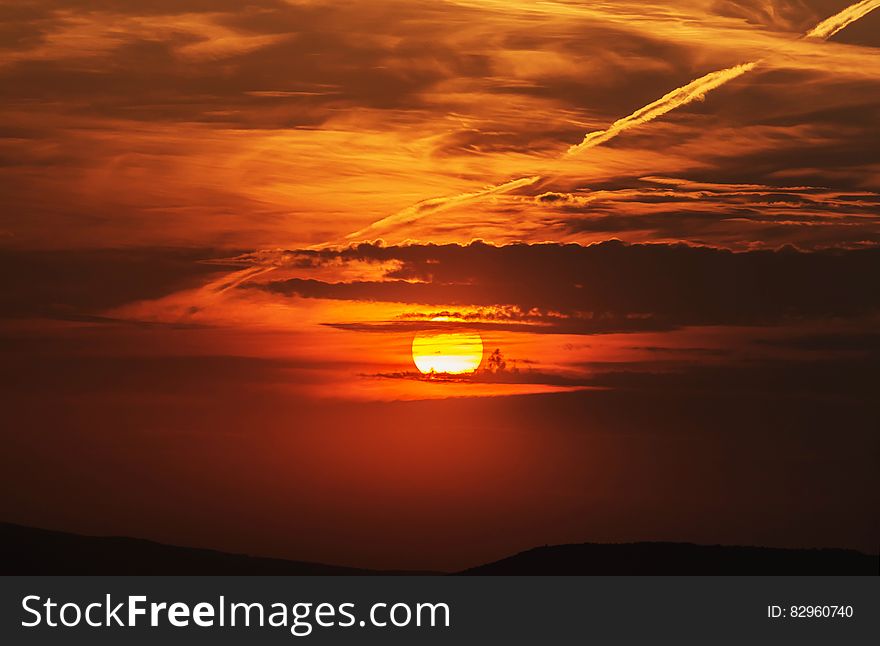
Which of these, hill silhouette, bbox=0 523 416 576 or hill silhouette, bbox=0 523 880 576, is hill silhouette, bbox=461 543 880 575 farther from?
hill silhouette, bbox=0 523 416 576

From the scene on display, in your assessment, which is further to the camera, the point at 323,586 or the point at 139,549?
the point at 139,549

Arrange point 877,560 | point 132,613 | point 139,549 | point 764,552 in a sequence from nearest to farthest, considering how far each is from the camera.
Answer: point 132,613
point 877,560
point 764,552
point 139,549

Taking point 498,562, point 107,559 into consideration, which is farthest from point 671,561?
point 107,559

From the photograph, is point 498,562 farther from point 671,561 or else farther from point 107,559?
point 107,559

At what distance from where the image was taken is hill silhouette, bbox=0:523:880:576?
70.9 m

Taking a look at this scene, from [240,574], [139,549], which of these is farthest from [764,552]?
[139,549]

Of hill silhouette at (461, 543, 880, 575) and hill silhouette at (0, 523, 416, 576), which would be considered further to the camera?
hill silhouette at (0, 523, 416, 576)

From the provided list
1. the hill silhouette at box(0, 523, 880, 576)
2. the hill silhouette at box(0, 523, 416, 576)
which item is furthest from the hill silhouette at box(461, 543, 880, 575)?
the hill silhouette at box(0, 523, 416, 576)

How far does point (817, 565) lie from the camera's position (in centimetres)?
6981

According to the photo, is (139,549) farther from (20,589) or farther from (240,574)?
(20,589)

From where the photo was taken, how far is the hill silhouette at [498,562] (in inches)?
2793

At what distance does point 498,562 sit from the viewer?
3041 inches

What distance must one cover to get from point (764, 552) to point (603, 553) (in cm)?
845

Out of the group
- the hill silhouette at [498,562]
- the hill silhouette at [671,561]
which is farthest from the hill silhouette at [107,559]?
the hill silhouette at [671,561]
